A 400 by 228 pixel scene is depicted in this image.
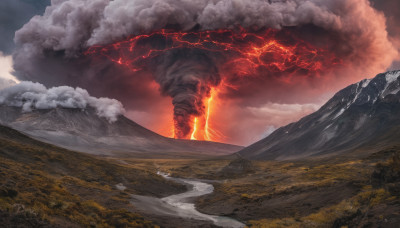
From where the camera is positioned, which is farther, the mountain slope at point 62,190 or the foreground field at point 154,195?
the foreground field at point 154,195

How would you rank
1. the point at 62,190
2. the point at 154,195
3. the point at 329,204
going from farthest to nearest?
1. the point at 154,195
2. the point at 329,204
3. the point at 62,190

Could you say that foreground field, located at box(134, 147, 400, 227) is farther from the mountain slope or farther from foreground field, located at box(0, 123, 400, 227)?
the mountain slope

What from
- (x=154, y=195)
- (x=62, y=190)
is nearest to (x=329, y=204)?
(x=62, y=190)

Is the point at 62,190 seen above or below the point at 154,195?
above

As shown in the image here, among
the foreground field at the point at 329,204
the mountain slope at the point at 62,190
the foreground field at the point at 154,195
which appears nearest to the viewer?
the mountain slope at the point at 62,190

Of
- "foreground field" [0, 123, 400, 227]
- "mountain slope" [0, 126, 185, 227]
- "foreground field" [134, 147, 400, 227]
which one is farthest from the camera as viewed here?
"foreground field" [134, 147, 400, 227]

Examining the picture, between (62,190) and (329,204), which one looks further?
(329,204)

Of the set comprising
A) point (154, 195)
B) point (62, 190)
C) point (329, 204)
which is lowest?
point (154, 195)

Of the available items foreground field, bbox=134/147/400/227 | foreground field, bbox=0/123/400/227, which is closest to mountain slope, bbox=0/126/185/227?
foreground field, bbox=0/123/400/227

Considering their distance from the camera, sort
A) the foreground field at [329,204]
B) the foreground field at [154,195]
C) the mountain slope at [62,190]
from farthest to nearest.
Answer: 1. the foreground field at [329,204]
2. the foreground field at [154,195]
3. the mountain slope at [62,190]

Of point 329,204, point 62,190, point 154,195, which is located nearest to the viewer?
point 62,190

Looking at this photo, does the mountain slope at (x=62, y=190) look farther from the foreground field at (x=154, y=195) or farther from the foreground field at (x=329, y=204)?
the foreground field at (x=329, y=204)

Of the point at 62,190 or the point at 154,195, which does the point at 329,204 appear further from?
the point at 154,195

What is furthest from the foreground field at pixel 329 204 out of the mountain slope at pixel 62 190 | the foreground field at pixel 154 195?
the mountain slope at pixel 62 190
